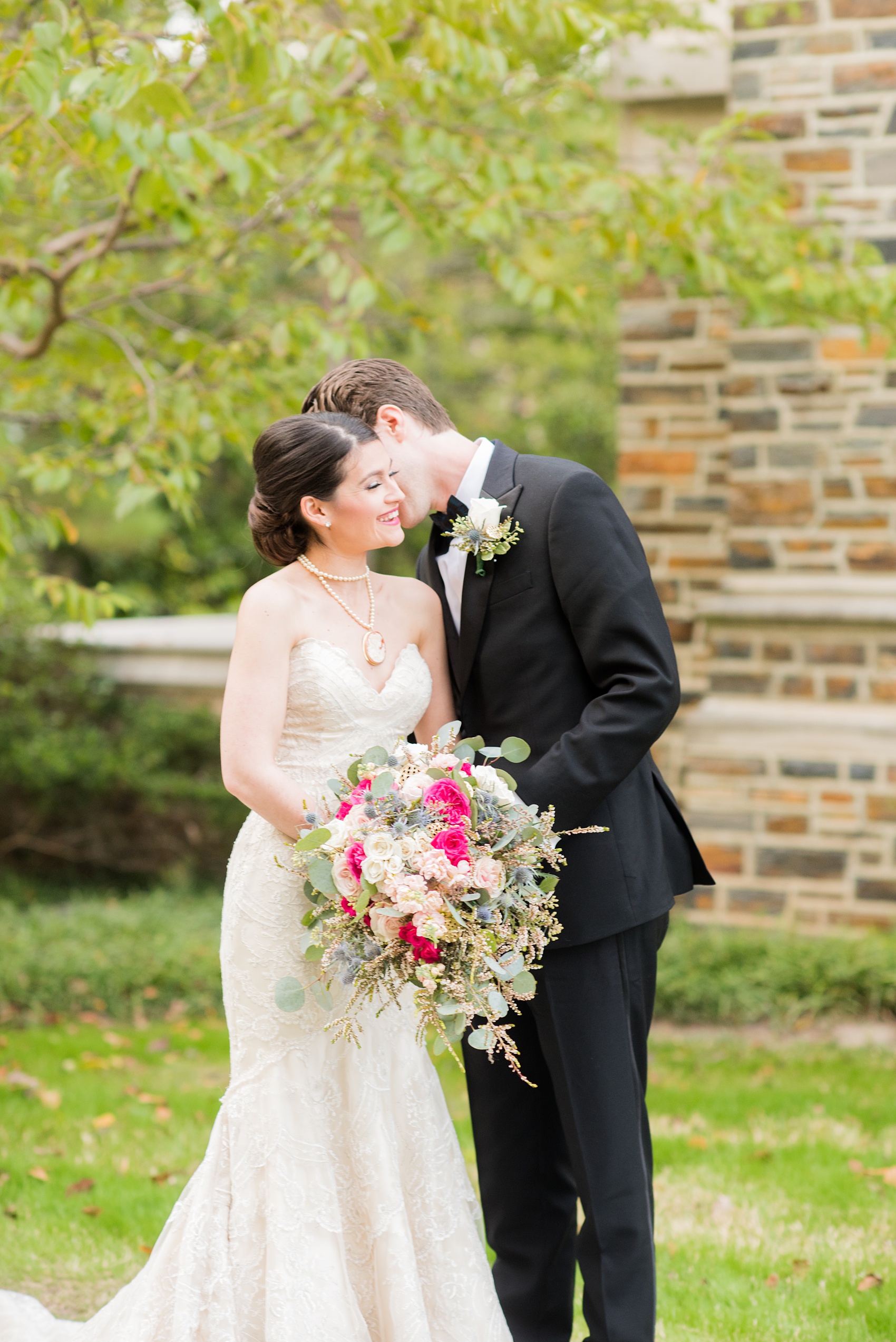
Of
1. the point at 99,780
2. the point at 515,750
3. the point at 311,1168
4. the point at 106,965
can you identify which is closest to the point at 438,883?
the point at 515,750

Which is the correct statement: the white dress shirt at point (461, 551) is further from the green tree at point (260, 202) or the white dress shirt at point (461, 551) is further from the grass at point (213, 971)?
the grass at point (213, 971)

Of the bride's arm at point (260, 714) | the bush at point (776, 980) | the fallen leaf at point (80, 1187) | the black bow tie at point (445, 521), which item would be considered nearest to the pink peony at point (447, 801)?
the bride's arm at point (260, 714)

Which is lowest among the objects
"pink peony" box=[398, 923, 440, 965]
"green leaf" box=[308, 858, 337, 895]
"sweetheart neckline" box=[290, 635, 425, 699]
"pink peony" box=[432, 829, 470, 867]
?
"pink peony" box=[398, 923, 440, 965]

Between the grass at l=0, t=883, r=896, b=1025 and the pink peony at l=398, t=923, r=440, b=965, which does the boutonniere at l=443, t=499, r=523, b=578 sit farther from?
the grass at l=0, t=883, r=896, b=1025

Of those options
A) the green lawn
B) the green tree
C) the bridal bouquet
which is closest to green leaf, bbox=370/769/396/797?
the bridal bouquet

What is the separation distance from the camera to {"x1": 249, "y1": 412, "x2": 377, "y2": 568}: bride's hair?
2.70 meters

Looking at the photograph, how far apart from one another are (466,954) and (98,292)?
4677 millimetres

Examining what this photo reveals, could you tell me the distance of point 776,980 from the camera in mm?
5938

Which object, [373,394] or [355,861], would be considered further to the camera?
[373,394]

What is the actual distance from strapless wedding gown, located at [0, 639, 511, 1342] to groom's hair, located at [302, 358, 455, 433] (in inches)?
21.3

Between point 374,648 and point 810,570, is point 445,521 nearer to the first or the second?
point 374,648

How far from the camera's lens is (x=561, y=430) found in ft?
41.7

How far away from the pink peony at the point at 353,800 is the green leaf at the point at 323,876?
0.30ft

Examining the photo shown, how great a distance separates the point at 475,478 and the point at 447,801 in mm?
837
